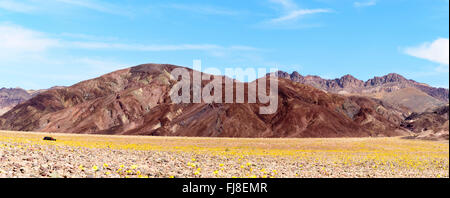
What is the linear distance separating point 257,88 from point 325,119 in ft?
96.1

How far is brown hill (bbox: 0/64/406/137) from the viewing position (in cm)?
11525

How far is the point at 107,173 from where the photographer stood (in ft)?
47.2

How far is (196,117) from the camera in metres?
119

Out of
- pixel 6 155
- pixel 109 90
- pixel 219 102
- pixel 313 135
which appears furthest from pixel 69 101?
pixel 6 155

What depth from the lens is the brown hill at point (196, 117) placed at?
115 m

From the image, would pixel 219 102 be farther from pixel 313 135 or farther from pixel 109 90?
pixel 109 90

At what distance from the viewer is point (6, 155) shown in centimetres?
1627

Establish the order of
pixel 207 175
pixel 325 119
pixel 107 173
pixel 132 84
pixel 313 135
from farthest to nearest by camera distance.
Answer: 1. pixel 132 84
2. pixel 325 119
3. pixel 313 135
4. pixel 207 175
5. pixel 107 173

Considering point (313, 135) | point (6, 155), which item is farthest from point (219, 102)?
point (6, 155)

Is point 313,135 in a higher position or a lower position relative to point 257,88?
lower

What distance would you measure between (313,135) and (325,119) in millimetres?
11726
